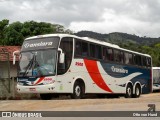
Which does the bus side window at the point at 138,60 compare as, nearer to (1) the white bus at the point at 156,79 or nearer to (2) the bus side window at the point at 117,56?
(2) the bus side window at the point at 117,56

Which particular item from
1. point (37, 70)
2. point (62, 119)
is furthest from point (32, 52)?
point (62, 119)

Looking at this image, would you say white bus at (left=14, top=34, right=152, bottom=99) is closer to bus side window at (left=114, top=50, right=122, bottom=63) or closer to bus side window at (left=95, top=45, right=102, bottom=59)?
bus side window at (left=95, top=45, right=102, bottom=59)

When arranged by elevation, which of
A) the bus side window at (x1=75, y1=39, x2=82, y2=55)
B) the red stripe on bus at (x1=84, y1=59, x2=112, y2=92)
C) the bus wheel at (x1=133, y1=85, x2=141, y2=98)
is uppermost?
the bus side window at (x1=75, y1=39, x2=82, y2=55)

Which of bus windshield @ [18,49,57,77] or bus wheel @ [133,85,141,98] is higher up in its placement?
bus windshield @ [18,49,57,77]

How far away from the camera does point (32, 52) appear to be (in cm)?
2002

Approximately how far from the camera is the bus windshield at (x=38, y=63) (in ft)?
62.8

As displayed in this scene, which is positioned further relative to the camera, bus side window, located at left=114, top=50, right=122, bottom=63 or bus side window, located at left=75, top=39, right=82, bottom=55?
bus side window, located at left=114, top=50, right=122, bottom=63

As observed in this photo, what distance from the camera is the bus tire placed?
65.9 feet

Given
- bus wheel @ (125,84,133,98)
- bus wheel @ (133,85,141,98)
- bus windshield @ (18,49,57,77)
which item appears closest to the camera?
bus windshield @ (18,49,57,77)

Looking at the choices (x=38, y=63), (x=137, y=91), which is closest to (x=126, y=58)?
(x=137, y=91)

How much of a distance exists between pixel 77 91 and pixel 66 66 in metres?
1.56

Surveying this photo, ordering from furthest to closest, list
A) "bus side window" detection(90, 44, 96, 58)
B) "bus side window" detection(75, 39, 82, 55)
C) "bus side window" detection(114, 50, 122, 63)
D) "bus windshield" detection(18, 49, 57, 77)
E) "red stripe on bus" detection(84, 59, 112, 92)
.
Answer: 1. "bus side window" detection(114, 50, 122, 63)
2. "bus side window" detection(90, 44, 96, 58)
3. "red stripe on bus" detection(84, 59, 112, 92)
4. "bus side window" detection(75, 39, 82, 55)
5. "bus windshield" detection(18, 49, 57, 77)

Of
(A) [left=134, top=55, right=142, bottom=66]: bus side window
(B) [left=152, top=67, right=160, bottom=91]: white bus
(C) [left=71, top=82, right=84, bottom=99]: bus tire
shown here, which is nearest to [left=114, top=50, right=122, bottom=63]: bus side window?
(A) [left=134, top=55, right=142, bottom=66]: bus side window

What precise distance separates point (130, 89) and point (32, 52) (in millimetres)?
10070
